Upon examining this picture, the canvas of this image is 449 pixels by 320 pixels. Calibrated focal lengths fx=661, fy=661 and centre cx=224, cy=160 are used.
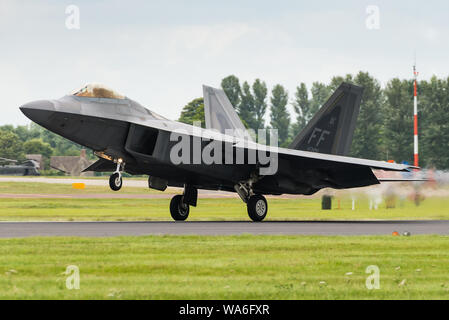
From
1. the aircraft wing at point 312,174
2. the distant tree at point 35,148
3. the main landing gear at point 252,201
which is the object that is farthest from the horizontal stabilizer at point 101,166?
the distant tree at point 35,148

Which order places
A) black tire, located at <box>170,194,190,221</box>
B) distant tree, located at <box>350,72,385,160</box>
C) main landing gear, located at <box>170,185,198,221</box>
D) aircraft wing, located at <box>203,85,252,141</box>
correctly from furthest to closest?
distant tree, located at <box>350,72,385,160</box> → aircraft wing, located at <box>203,85,252,141</box> → black tire, located at <box>170,194,190,221</box> → main landing gear, located at <box>170,185,198,221</box>

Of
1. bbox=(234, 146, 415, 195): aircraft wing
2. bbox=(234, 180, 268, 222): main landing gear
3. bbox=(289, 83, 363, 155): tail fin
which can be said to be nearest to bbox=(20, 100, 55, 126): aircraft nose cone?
bbox=(234, 180, 268, 222): main landing gear

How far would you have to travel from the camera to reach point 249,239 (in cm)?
1340

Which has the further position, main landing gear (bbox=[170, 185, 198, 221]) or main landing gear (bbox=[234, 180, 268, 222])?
main landing gear (bbox=[170, 185, 198, 221])

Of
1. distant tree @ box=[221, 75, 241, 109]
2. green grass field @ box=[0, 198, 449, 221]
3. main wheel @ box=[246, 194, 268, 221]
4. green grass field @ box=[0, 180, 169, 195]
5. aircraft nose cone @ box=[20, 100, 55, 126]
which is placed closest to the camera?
aircraft nose cone @ box=[20, 100, 55, 126]

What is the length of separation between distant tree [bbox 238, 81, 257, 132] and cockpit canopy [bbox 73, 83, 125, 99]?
83.5 metres

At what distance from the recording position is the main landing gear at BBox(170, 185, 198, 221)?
21641mm

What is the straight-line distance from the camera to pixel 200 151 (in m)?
20.0

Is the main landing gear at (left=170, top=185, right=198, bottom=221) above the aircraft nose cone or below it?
below

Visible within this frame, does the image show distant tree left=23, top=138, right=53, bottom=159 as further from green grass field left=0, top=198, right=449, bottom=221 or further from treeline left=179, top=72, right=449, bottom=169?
green grass field left=0, top=198, right=449, bottom=221

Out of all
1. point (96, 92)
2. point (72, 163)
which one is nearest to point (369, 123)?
point (72, 163)
